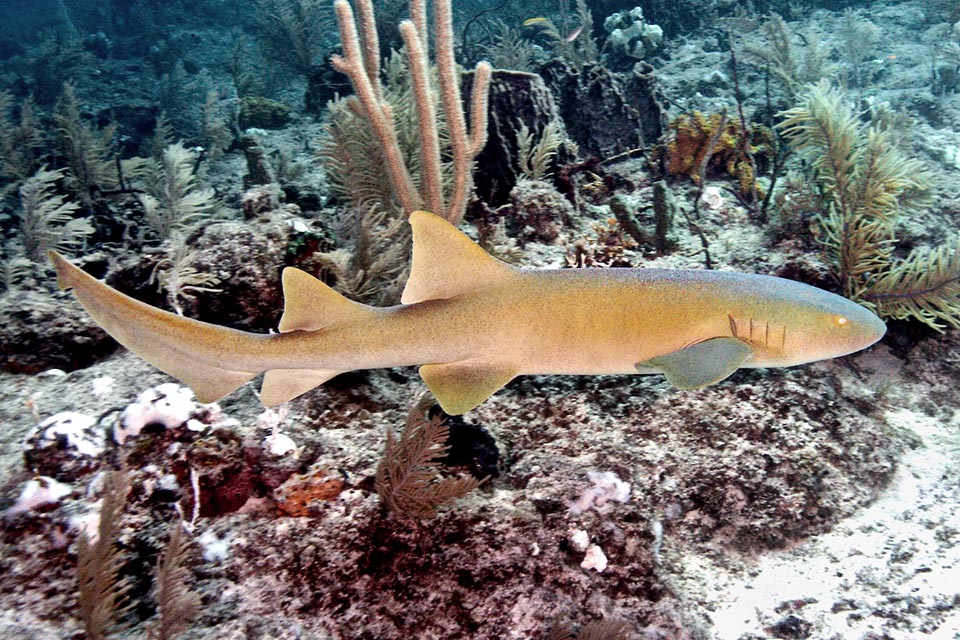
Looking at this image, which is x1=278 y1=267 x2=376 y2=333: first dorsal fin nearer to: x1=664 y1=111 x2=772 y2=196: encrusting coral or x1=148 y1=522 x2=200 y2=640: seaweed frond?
x1=148 y1=522 x2=200 y2=640: seaweed frond

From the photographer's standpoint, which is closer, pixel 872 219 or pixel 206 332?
pixel 206 332

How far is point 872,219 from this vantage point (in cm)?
441

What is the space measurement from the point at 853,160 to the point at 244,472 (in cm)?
515

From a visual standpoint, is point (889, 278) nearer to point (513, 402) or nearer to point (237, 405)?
point (513, 402)

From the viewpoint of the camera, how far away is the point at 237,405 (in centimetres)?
317

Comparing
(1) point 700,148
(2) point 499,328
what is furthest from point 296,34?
(2) point 499,328

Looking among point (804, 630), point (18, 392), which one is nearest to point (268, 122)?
point (18, 392)

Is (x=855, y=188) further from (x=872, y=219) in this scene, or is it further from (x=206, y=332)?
(x=206, y=332)

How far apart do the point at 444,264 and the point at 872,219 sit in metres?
3.91

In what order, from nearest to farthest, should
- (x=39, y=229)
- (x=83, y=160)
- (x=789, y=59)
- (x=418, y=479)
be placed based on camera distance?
(x=418, y=479), (x=39, y=229), (x=83, y=160), (x=789, y=59)

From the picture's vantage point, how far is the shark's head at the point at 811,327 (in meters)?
2.52

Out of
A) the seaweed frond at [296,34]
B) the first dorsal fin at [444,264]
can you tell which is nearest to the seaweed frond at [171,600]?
the first dorsal fin at [444,264]

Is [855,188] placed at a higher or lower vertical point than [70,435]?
higher

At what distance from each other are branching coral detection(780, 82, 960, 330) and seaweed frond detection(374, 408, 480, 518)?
3.33 m
